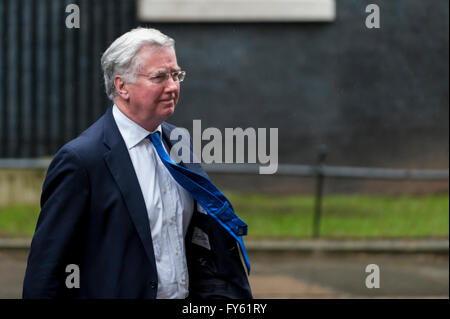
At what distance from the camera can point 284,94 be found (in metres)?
11.2

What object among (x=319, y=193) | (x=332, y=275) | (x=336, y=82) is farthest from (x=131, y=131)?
(x=336, y=82)

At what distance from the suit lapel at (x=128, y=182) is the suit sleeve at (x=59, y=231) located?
0.13 meters

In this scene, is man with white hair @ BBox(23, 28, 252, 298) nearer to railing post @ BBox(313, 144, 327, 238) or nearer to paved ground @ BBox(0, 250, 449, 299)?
paved ground @ BBox(0, 250, 449, 299)

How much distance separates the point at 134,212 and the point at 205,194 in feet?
1.06

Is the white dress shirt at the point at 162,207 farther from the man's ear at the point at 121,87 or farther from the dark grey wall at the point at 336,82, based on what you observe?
the dark grey wall at the point at 336,82

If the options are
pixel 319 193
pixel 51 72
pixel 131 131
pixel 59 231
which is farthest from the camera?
pixel 51 72

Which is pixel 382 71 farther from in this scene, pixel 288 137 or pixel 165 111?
pixel 165 111

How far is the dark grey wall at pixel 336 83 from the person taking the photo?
1114cm

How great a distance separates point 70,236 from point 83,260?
13 cm

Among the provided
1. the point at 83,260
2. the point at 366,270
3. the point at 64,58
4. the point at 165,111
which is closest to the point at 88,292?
the point at 83,260
